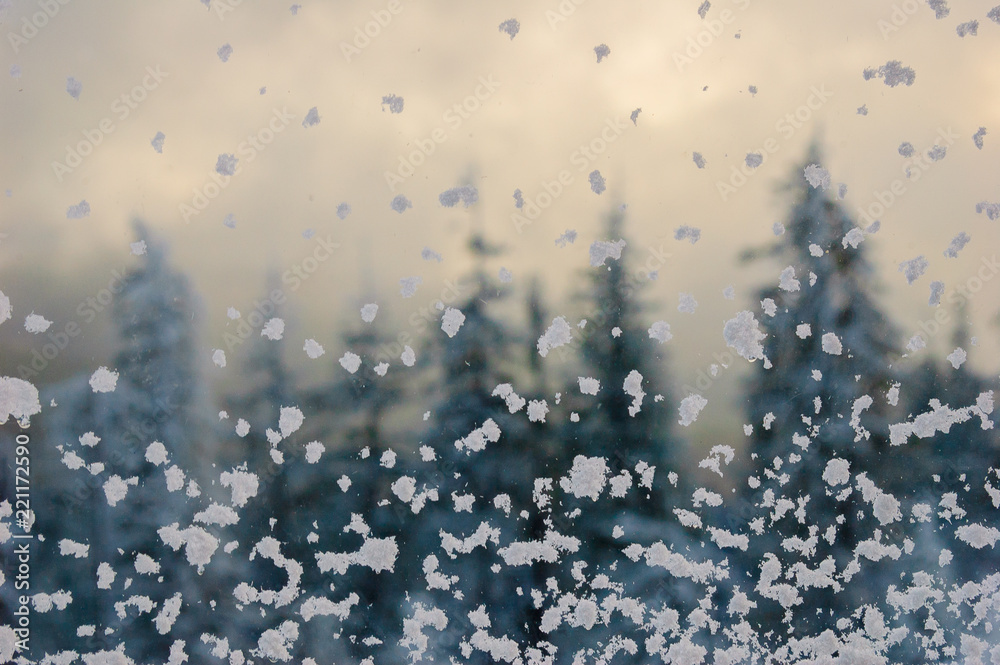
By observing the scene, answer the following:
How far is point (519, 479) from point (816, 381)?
0.61 m

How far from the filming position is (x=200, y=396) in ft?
3.98

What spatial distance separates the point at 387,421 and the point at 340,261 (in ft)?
1.07

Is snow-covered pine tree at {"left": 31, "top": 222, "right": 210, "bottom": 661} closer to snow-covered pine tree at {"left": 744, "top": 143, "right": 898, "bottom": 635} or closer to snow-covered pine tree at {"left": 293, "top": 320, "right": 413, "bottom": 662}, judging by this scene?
snow-covered pine tree at {"left": 293, "top": 320, "right": 413, "bottom": 662}

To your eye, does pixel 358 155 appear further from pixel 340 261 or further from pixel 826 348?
pixel 826 348

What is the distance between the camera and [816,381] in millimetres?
1214

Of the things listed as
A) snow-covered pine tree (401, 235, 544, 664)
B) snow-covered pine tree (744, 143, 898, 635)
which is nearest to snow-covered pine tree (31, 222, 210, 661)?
snow-covered pine tree (401, 235, 544, 664)

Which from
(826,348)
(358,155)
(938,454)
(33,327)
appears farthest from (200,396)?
(938,454)

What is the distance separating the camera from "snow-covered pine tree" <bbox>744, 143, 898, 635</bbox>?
1.21 m

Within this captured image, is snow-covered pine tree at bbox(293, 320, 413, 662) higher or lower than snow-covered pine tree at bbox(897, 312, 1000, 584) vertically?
lower

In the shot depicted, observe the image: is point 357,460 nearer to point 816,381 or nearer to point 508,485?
point 508,485

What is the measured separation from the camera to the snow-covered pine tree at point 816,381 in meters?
1.21

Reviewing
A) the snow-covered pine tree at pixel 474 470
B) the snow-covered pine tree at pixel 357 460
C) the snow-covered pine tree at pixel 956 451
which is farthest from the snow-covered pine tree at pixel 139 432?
the snow-covered pine tree at pixel 956 451

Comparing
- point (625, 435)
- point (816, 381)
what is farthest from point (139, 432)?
point (816, 381)

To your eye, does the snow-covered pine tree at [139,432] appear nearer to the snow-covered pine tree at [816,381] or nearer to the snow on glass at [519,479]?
the snow on glass at [519,479]
